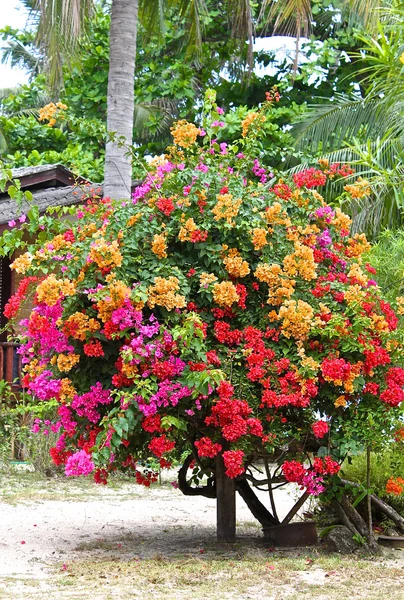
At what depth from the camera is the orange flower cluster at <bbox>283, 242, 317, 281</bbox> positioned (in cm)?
607

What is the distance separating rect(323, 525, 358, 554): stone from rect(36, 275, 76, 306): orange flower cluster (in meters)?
2.63

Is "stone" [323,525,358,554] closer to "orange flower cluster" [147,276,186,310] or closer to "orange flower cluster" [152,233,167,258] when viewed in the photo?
"orange flower cluster" [147,276,186,310]

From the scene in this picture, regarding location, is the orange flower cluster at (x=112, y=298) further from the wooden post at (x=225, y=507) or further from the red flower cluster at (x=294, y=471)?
the wooden post at (x=225, y=507)

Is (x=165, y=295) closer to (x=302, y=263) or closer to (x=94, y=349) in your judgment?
(x=94, y=349)

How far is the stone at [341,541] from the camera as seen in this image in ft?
21.4

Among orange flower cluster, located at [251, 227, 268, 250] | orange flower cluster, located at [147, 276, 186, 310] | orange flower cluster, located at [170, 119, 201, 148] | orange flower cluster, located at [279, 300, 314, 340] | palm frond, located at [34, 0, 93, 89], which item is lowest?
orange flower cluster, located at [279, 300, 314, 340]

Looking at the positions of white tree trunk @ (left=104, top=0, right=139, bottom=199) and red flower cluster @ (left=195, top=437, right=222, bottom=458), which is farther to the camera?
white tree trunk @ (left=104, top=0, right=139, bottom=199)

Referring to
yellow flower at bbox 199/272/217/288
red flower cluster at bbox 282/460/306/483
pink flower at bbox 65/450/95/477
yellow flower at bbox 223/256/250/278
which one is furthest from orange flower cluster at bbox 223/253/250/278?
pink flower at bbox 65/450/95/477

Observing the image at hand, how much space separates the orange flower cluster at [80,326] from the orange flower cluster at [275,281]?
1.13 meters

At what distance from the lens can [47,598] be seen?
5.17 m

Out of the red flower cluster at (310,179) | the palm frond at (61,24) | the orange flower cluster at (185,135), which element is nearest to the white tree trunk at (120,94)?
the palm frond at (61,24)

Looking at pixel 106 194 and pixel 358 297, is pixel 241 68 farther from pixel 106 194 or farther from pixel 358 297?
pixel 358 297

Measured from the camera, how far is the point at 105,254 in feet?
18.8

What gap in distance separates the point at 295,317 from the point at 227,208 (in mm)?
860
